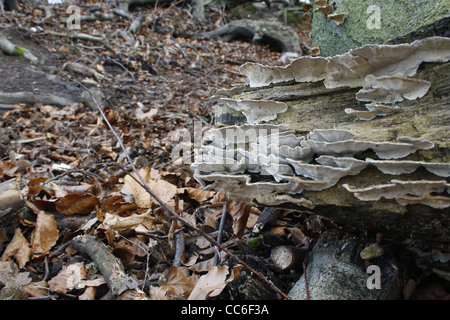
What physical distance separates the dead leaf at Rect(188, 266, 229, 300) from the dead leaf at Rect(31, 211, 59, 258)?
1.42 meters

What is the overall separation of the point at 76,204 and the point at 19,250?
23.1 inches

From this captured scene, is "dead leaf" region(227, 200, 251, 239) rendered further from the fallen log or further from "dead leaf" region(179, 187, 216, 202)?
the fallen log

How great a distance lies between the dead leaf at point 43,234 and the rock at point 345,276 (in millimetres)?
2083

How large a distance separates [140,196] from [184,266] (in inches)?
42.4

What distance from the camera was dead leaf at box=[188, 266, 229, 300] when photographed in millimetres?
1962

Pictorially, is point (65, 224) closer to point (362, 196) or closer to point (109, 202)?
point (109, 202)

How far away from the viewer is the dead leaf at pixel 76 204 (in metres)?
2.83

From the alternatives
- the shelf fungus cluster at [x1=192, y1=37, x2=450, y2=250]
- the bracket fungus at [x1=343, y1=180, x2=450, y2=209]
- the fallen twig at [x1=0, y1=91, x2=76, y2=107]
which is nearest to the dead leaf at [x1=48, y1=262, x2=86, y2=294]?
the shelf fungus cluster at [x1=192, y1=37, x2=450, y2=250]

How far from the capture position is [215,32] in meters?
13.0

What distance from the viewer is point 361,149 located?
1669 mm

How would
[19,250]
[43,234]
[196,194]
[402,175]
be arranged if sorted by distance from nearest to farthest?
1. [402,175]
2. [19,250]
3. [43,234]
4. [196,194]

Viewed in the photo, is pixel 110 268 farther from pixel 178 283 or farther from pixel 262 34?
pixel 262 34

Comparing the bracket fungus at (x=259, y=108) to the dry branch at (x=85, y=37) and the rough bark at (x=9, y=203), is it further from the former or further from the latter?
the dry branch at (x=85, y=37)

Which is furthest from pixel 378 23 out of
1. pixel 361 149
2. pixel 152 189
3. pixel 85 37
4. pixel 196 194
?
pixel 85 37
